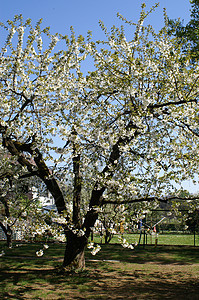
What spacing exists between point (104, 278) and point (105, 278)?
0.04 metres

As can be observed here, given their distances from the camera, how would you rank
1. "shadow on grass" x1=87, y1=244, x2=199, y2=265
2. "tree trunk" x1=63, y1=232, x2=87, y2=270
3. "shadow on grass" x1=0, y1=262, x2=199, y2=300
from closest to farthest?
"shadow on grass" x1=0, y1=262, x2=199, y2=300, "tree trunk" x1=63, y1=232, x2=87, y2=270, "shadow on grass" x1=87, y1=244, x2=199, y2=265

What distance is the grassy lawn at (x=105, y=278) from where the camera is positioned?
23.8ft

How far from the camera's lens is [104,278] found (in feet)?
29.3

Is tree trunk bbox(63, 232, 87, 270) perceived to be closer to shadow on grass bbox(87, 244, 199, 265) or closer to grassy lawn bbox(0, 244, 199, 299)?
grassy lawn bbox(0, 244, 199, 299)

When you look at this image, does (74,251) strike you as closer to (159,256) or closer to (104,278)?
(104,278)

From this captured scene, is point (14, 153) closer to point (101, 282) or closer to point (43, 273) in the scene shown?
point (43, 273)

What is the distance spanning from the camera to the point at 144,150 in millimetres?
8430

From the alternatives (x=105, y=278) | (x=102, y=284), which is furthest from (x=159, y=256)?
(x=102, y=284)

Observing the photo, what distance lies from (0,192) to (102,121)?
4.04 meters

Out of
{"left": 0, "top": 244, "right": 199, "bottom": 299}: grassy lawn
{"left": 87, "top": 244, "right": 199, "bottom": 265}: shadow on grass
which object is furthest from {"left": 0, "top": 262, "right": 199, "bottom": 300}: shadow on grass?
{"left": 87, "top": 244, "right": 199, "bottom": 265}: shadow on grass

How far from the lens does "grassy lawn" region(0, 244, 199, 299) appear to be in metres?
7.24

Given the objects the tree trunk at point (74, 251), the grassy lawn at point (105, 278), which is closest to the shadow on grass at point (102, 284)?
the grassy lawn at point (105, 278)

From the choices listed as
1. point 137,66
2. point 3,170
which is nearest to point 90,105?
point 137,66

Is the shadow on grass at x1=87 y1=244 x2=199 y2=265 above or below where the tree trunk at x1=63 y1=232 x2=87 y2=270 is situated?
below
